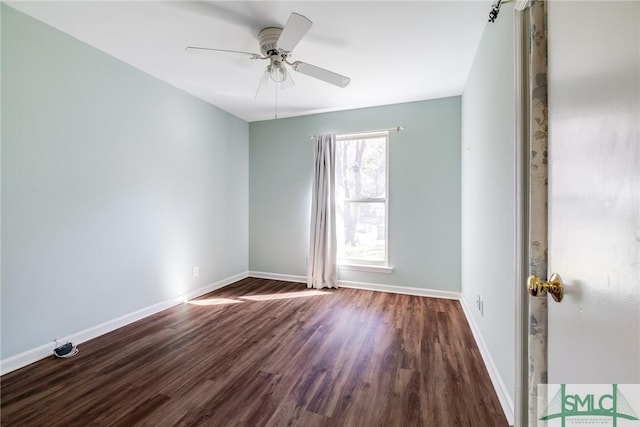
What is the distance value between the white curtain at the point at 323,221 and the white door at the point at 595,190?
2845 mm

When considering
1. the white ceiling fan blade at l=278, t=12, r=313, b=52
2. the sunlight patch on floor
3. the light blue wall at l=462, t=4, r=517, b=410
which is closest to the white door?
the light blue wall at l=462, t=4, r=517, b=410

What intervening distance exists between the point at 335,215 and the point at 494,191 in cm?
215

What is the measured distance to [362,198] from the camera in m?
3.63

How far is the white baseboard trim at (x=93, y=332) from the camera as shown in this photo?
5.79ft

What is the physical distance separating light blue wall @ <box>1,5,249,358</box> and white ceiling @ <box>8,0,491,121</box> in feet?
0.81

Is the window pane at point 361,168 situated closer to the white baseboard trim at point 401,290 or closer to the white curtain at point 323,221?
the white curtain at point 323,221

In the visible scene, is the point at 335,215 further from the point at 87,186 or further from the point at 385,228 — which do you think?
the point at 87,186

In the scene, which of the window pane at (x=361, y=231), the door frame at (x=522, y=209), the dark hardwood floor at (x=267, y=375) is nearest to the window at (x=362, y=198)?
the window pane at (x=361, y=231)

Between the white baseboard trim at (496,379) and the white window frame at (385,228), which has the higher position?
the white window frame at (385,228)

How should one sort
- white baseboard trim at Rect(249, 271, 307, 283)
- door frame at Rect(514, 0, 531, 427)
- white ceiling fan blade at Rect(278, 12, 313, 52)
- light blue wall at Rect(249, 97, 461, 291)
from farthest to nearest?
white baseboard trim at Rect(249, 271, 307, 283) < light blue wall at Rect(249, 97, 461, 291) < white ceiling fan blade at Rect(278, 12, 313, 52) < door frame at Rect(514, 0, 531, 427)

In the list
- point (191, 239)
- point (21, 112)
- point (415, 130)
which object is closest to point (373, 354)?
point (191, 239)

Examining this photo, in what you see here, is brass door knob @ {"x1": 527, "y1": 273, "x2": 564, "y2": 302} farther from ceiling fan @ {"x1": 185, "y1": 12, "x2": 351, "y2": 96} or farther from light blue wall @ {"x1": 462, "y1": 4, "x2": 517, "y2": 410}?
ceiling fan @ {"x1": 185, "y1": 12, "x2": 351, "y2": 96}

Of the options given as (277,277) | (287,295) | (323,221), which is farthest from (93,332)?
(323,221)

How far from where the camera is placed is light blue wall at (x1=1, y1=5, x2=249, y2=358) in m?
1.77
